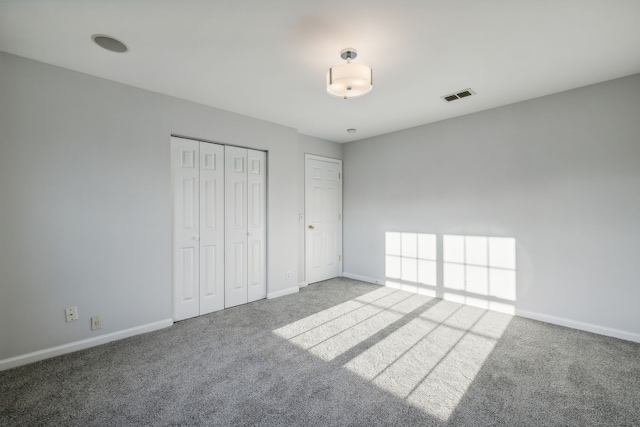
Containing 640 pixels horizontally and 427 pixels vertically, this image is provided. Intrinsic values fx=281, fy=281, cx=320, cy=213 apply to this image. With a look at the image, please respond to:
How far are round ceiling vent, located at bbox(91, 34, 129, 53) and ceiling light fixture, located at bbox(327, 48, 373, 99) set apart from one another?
1703mm

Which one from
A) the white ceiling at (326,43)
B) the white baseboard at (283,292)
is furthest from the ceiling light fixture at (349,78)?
the white baseboard at (283,292)

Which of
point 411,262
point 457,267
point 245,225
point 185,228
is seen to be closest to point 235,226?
point 245,225

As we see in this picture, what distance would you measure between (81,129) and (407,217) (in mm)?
4234

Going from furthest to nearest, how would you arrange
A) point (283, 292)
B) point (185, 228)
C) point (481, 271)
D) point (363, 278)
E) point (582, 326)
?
point (363, 278) < point (283, 292) < point (481, 271) < point (185, 228) < point (582, 326)

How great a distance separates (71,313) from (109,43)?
240 cm

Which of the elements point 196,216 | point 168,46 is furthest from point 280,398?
point 168,46

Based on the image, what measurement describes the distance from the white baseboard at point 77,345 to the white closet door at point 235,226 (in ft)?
2.84

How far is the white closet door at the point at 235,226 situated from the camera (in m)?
3.77

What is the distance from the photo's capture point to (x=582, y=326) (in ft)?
10.0

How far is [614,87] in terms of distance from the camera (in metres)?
2.89

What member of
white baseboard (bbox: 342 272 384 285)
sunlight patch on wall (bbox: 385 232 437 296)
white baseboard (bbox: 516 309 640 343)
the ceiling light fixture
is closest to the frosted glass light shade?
the ceiling light fixture

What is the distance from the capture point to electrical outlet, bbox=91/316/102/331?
107 inches

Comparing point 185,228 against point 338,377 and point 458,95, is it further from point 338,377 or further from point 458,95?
point 458,95

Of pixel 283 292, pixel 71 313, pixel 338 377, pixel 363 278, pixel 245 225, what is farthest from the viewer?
pixel 363 278
